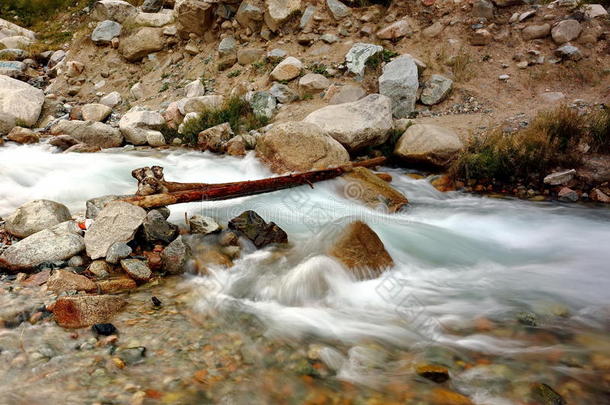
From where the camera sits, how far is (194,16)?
12.7m

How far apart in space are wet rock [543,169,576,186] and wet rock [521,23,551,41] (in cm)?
491

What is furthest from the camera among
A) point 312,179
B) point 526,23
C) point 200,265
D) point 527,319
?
point 526,23

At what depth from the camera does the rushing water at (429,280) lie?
2.72 m

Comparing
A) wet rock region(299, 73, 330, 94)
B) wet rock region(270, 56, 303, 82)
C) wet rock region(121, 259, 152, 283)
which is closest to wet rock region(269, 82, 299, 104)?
wet rock region(299, 73, 330, 94)

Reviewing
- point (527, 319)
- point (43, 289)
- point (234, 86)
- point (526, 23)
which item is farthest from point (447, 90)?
point (43, 289)

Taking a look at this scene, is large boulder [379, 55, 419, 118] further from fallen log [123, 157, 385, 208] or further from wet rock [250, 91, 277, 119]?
fallen log [123, 157, 385, 208]

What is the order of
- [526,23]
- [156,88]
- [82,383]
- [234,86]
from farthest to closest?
[156,88]
[234,86]
[526,23]
[82,383]

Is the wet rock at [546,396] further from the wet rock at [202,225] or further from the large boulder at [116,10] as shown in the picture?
the large boulder at [116,10]

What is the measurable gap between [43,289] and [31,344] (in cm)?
84

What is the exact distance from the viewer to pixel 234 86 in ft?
36.5

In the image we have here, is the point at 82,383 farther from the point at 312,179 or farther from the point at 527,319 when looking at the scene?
the point at 312,179

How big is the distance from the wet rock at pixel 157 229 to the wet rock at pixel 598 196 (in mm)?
6165

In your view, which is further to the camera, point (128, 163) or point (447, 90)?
point (447, 90)

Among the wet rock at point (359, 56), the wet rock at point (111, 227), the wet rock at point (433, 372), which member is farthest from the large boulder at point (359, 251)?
the wet rock at point (359, 56)
